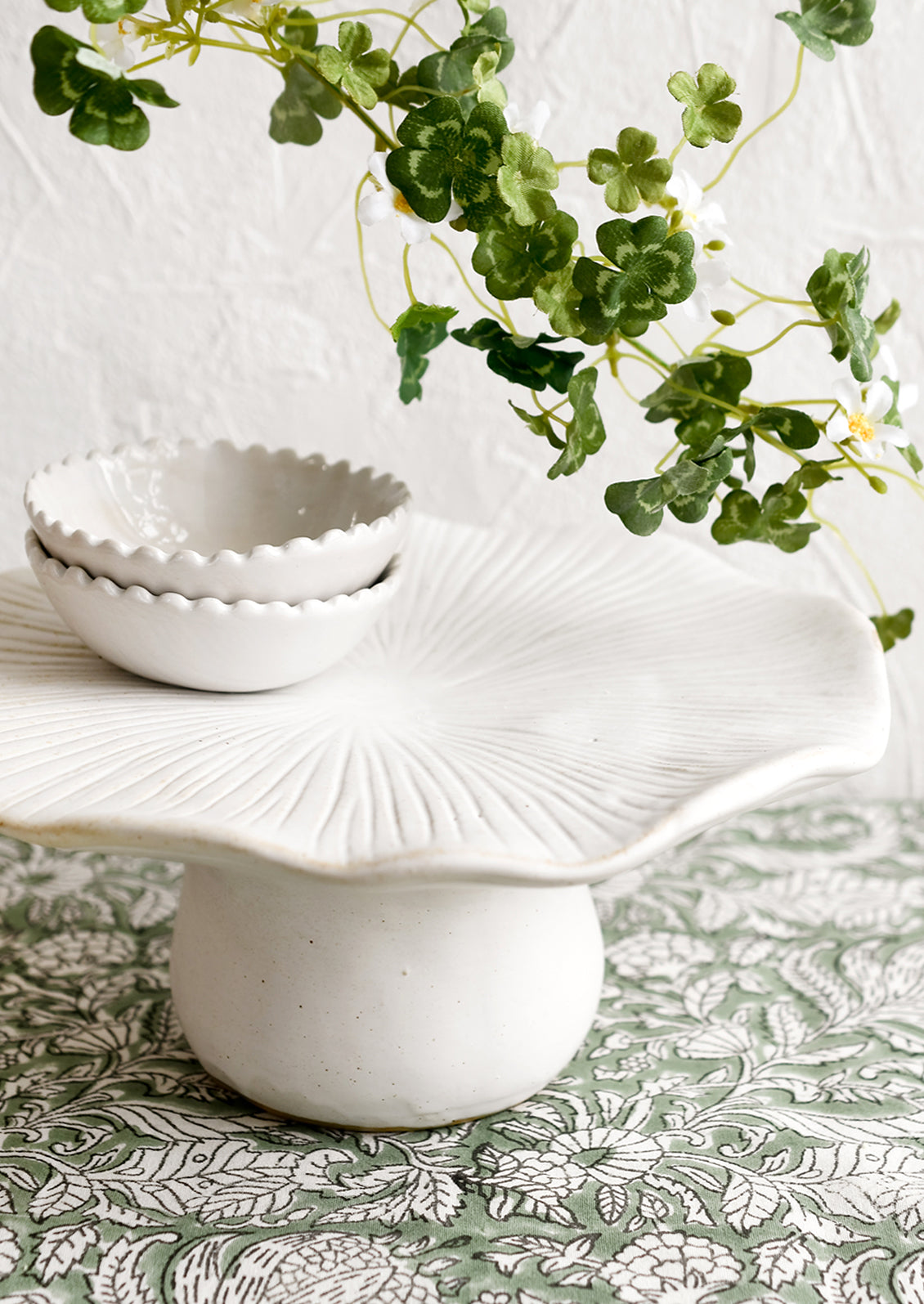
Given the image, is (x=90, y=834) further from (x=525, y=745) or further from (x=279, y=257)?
(x=279, y=257)

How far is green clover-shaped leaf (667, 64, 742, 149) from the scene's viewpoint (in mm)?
686

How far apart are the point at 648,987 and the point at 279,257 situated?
0.68 meters

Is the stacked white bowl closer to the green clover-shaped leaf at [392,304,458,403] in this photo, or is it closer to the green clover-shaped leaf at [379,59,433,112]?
the green clover-shaped leaf at [392,304,458,403]

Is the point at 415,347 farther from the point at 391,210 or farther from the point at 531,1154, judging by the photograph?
the point at 531,1154

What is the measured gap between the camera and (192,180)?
112 centimetres

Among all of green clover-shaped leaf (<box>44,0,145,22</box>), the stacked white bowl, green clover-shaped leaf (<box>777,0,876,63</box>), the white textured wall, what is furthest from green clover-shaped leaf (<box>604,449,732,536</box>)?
the white textured wall

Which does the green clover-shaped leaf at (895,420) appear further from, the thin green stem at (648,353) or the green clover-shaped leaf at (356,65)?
the green clover-shaped leaf at (356,65)

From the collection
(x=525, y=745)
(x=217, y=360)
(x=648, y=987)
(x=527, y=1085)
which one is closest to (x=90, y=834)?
(x=525, y=745)

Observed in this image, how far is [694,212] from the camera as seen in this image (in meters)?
0.72

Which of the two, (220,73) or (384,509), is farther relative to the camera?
(220,73)

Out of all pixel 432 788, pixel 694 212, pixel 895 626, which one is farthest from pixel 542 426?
pixel 895 626

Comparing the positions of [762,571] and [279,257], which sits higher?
[279,257]

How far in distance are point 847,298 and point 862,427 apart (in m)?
0.07

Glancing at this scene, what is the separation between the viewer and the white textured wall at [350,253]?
110cm
